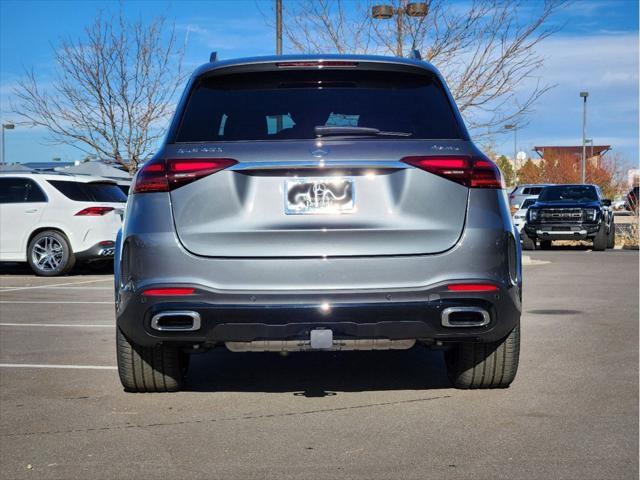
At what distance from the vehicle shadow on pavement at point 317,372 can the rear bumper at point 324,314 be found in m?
1.15

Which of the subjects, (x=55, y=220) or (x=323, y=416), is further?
(x=55, y=220)

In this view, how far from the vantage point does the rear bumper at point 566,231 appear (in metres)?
25.2

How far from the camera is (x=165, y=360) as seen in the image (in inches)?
231

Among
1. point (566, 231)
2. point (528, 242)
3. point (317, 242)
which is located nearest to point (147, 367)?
point (317, 242)

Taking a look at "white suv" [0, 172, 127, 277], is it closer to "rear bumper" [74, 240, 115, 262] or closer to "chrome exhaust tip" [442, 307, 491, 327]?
"rear bumper" [74, 240, 115, 262]

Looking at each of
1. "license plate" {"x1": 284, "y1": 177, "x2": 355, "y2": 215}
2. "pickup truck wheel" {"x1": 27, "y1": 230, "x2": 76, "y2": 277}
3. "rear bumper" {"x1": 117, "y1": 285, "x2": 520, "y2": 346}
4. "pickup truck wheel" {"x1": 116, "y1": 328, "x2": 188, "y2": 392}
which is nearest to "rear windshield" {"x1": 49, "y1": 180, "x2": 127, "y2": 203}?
"pickup truck wheel" {"x1": 27, "y1": 230, "x2": 76, "y2": 277}

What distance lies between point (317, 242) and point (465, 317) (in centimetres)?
86

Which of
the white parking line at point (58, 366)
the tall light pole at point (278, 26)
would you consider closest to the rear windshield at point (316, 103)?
the white parking line at point (58, 366)

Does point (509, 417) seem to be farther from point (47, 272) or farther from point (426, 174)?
point (47, 272)

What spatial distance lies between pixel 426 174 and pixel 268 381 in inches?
83.2

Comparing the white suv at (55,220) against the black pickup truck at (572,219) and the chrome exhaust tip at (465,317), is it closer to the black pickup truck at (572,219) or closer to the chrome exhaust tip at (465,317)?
the chrome exhaust tip at (465,317)

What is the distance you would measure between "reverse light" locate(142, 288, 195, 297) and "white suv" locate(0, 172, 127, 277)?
461 inches

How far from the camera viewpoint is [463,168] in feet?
16.7

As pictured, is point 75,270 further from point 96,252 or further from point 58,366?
point 58,366
